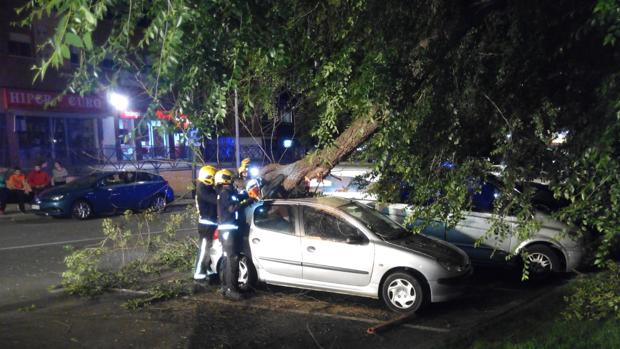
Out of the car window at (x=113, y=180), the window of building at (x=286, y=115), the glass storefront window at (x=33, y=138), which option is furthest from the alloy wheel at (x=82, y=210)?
the glass storefront window at (x=33, y=138)

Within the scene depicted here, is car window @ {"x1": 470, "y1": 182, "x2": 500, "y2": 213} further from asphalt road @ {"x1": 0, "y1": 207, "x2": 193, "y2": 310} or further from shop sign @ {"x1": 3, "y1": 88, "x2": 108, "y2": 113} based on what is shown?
shop sign @ {"x1": 3, "y1": 88, "x2": 108, "y2": 113}

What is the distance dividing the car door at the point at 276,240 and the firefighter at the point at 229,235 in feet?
1.14

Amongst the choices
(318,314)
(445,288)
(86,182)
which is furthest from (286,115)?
(86,182)

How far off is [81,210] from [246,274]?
973cm

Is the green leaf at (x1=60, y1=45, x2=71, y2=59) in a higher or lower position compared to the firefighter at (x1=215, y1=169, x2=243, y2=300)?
higher

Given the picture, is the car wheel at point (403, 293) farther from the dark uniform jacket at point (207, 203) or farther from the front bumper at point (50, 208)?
the front bumper at point (50, 208)

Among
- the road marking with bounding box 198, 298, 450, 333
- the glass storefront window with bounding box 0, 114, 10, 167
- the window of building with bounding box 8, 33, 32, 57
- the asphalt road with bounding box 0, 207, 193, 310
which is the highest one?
the window of building with bounding box 8, 33, 32, 57

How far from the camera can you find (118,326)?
6.09 metres

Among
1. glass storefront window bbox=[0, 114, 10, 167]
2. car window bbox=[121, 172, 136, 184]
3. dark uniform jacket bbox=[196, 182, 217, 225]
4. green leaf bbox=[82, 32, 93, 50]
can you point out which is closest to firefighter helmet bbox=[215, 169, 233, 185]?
dark uniform jacket bbox=[196, 182, 217, 225]

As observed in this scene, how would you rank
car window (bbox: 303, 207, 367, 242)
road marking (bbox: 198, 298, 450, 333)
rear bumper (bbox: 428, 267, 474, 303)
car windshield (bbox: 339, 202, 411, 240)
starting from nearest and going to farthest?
road marking (bbox: 198, 298, 450, 333), rear bumper (bbox: 428, 267, 474, 303), car window (bbox: 303, 207, 367, 242), car windshield (bbox: 339, 202, 411, 240)

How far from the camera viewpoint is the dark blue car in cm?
1521

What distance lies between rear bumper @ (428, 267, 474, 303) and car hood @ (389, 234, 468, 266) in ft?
0.84

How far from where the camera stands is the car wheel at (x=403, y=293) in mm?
6551

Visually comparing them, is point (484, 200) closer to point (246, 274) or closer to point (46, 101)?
point (246, 274)
